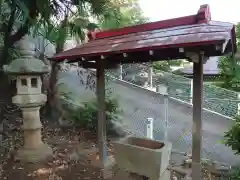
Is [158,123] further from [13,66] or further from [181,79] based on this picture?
[13,66]

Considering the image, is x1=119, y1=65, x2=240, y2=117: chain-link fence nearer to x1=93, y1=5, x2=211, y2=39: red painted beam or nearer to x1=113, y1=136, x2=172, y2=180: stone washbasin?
x1=113, y1=136, x2=172, y2=180: stone washbasin

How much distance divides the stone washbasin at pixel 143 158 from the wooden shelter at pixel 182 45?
1.67 feet

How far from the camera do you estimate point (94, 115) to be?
6.61 m

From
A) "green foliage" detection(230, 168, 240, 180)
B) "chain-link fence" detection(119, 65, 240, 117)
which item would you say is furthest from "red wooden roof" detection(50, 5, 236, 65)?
"chain-link fence" detection(119, 65, 240, 117)

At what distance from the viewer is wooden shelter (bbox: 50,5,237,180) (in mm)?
2744

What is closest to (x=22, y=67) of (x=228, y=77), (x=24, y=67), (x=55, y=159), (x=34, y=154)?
(x=24, y=67)

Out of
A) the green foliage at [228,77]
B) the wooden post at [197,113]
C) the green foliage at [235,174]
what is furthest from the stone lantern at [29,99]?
the green foliage at [228,77]

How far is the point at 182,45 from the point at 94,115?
4299 mm

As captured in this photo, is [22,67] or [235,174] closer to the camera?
[235,174]

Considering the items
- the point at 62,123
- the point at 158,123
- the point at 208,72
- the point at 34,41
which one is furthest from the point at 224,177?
the point at 208,72

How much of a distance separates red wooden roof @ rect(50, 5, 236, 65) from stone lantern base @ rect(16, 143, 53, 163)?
Answer: 2.03 meters

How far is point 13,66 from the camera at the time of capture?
4.71 metres

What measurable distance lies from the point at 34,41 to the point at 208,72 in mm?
7801

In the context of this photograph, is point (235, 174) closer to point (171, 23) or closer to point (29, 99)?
point (171, 23)
